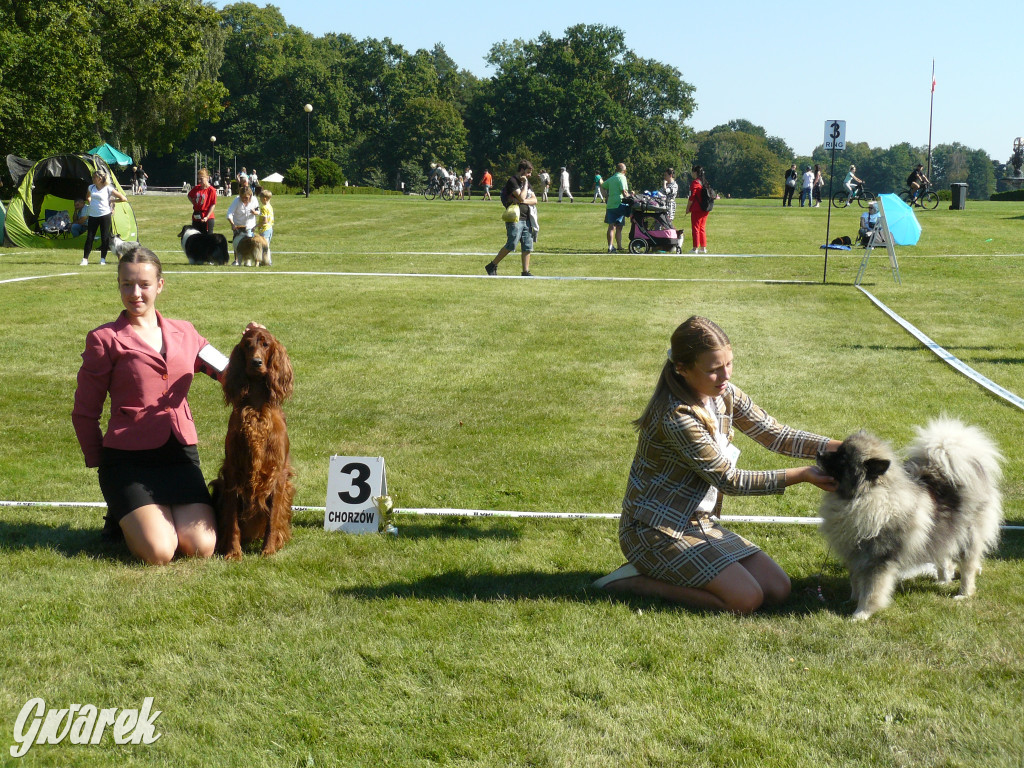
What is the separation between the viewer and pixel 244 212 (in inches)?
747

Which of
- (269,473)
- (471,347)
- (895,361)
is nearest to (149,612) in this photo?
(269,473)

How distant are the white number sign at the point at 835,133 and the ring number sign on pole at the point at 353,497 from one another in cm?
1320

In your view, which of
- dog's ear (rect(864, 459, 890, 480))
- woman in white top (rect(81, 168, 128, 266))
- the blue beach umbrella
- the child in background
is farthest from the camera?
woman in white top (rect(81, 168, 128, 266))

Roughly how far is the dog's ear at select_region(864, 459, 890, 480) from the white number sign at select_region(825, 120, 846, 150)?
13.5 metres

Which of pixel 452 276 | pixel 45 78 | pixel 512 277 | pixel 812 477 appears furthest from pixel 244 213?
pixel 45 78

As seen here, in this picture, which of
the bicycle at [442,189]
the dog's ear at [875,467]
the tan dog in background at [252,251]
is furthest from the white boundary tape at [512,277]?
the bicycle at [442,189]

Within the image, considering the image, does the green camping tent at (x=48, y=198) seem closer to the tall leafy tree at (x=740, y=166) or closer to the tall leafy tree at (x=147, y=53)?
the tall leafy tree at (x=147, y=53)

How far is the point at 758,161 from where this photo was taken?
134125mm

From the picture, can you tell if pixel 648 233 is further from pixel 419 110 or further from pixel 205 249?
pixel 419 110

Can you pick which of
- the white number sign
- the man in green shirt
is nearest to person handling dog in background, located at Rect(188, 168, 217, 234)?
the man in green shirt

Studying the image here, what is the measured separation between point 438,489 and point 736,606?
248 cm

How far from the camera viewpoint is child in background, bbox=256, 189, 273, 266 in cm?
1878

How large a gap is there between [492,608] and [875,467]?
1.77 metres

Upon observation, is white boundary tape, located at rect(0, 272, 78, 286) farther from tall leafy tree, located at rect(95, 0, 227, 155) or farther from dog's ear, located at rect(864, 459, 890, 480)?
tall leafy tree, located at rect(95, 0, 227, 155)
